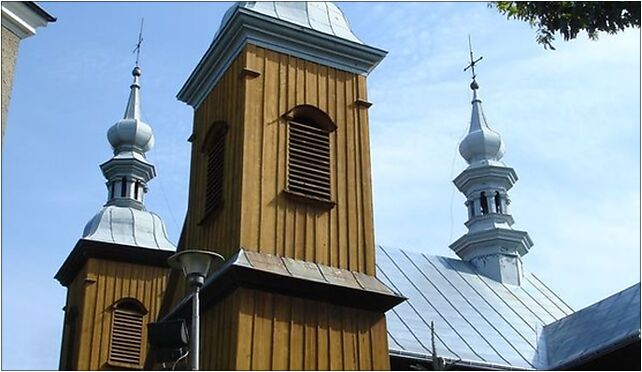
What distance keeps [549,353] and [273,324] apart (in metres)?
9.44

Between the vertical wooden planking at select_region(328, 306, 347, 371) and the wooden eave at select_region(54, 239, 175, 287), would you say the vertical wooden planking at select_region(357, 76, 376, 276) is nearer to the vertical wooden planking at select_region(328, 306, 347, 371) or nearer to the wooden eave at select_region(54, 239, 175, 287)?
the vertical wooden planking at select_region(328, 306, 347, 371)

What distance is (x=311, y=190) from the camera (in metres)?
14.1

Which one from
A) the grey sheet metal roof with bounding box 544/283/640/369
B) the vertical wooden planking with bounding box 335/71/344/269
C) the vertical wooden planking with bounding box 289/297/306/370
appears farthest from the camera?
the grey sheet metal roof with bounding box 544/283/640/369

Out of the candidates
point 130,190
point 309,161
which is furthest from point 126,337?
point 309,161

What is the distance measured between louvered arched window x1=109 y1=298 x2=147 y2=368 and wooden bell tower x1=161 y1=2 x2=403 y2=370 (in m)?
5.31

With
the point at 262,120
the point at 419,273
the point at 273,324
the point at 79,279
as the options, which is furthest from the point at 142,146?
the point at 273,324

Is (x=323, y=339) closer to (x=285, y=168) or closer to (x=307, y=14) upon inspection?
(x=285, y=168)

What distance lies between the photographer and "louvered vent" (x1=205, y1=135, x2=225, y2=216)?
14562mm

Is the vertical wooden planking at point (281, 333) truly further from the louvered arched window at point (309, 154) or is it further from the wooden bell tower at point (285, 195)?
the louvered arched window at point (309, 154)

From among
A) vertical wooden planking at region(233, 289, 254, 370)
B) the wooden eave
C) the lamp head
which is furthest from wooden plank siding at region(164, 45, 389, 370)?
the wooden eave

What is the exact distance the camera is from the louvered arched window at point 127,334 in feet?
68.5

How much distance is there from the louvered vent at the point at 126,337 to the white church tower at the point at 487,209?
28.5ft

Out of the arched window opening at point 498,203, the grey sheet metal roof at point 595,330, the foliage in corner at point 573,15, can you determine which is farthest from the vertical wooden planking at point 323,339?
the arched window opening at point 498,203

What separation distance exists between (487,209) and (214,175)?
564 inches
